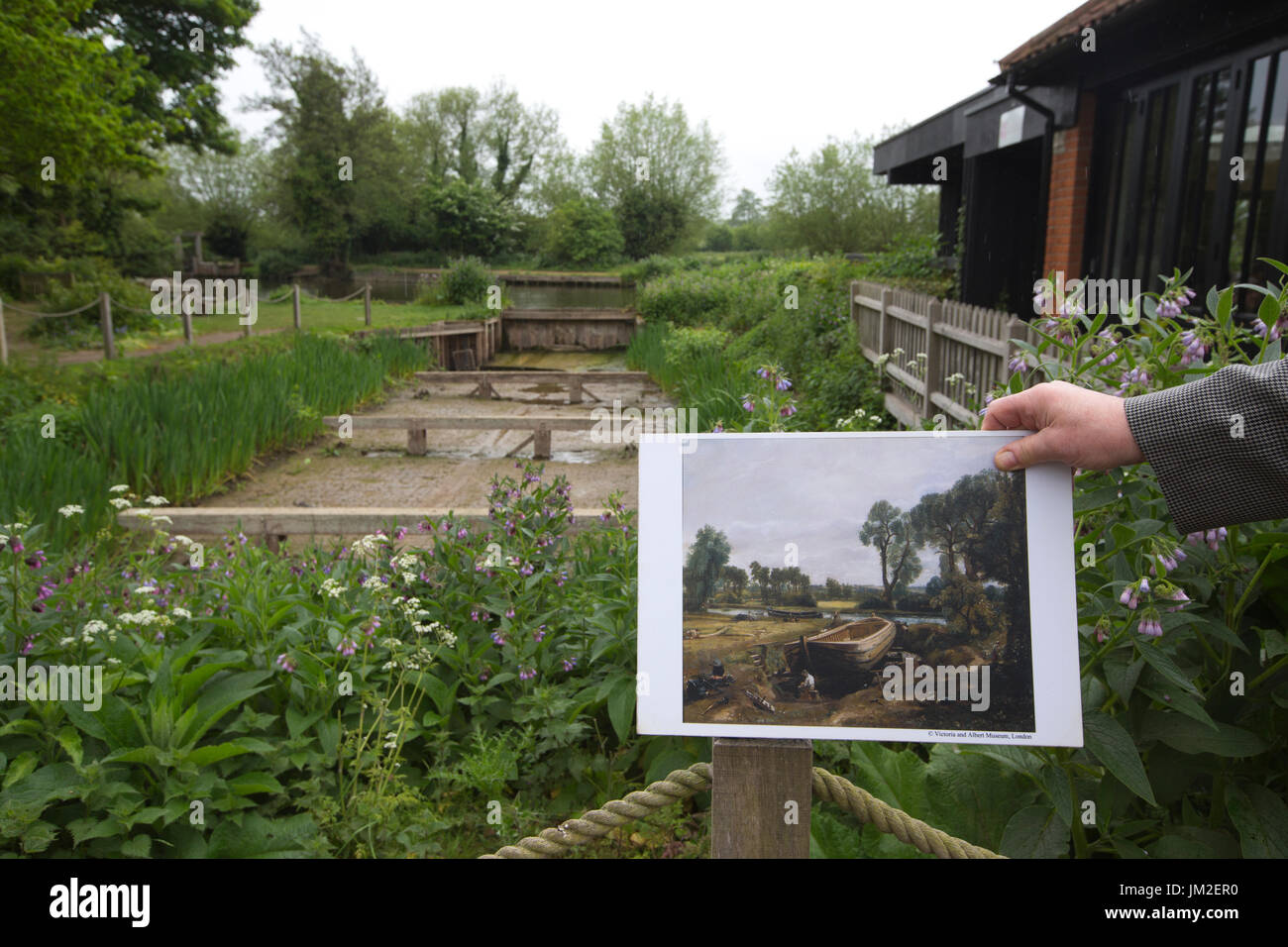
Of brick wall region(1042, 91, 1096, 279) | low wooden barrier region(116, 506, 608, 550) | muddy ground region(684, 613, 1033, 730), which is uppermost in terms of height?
brick wall region(1042, 91, 1096, 279)

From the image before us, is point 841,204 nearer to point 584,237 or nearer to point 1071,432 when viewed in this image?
point 584,237

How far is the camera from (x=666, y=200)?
153ft

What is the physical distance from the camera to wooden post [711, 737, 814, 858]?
4.30ft

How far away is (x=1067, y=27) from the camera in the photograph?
682cm

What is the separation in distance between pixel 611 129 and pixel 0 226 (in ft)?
115

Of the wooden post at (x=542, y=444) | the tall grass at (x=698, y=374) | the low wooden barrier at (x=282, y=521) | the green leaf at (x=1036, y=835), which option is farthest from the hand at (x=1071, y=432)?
the wooden post at (x=542, y=444)

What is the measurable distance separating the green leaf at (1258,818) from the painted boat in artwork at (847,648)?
38.0 inches

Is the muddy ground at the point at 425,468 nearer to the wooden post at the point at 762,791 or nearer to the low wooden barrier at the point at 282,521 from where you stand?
the low wooden barrier at the point at 282,521

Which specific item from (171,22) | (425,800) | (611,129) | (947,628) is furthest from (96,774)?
(611,129)

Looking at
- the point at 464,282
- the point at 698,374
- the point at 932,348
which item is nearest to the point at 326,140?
the point at 464,282

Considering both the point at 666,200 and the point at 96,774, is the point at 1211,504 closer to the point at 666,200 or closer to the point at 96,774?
the point at 96,774

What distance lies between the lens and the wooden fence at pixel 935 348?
21.1ft

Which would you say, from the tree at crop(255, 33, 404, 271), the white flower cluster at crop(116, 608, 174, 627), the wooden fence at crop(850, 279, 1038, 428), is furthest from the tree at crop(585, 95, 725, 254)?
the white flower cluster at crop(116, 608, 174, 627)

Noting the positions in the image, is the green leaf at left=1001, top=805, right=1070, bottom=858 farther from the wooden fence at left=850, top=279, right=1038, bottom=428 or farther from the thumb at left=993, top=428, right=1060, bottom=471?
the wooden fence at left=850, top=279, right=1038, bottom=428
